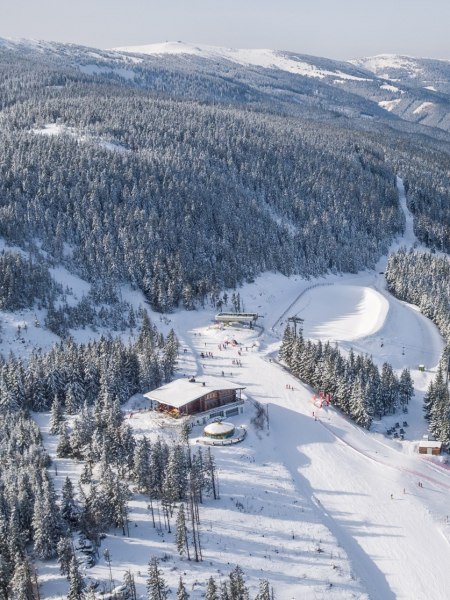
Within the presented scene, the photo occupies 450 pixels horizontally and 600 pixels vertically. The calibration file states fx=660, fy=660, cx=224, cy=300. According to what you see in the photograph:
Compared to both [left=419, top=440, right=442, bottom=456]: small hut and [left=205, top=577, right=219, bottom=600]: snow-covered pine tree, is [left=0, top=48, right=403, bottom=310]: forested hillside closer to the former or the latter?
Result: [left=419, top=440, right=442, bottom=456]: small hut

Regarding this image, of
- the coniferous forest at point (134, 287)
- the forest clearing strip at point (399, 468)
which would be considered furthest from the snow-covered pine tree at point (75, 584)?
the forest clearing strip at point (399, 468)

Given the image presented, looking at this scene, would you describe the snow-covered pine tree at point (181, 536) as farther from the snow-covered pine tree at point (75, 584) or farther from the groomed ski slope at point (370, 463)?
the groomed ski slope at point (370, 463)

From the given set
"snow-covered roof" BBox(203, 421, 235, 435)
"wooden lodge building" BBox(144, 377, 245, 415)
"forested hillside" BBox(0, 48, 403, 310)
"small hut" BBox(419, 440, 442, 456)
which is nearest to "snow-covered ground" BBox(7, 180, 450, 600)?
"small hut" BBox(419, 440, 442, 456)

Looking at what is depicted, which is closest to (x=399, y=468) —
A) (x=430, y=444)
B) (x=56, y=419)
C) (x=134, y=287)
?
(x=430, y=444)

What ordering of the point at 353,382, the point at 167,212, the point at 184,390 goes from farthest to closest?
the point at 167,212
the point at 353,382
the point at 184,390

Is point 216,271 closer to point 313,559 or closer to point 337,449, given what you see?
point 337,449

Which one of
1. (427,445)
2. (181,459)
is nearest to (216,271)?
(427,445)

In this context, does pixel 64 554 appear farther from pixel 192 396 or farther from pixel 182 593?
pixel 192 396
